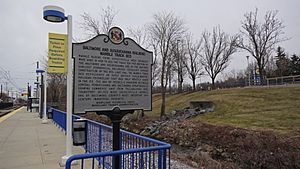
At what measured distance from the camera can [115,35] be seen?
4242 millimetres

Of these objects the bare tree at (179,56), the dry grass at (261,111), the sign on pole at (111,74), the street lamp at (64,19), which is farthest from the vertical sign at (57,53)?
the bare tree at (179,56)

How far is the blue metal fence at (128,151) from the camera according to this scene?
3164mm

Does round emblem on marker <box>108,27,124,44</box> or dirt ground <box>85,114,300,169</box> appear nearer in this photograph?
round emblem on marker <box>108,27,124,44</box>

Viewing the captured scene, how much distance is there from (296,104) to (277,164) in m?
12.9

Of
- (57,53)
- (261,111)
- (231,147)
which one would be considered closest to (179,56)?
(261,111)

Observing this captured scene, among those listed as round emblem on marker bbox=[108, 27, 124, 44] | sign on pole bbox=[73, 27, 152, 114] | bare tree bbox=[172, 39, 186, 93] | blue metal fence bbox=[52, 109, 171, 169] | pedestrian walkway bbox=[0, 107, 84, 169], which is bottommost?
pedestrian walkway bbox=[0, 107, 84, 169]

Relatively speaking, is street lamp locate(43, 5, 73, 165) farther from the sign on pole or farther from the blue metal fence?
the sign on pole

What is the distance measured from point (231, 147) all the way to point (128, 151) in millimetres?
11550

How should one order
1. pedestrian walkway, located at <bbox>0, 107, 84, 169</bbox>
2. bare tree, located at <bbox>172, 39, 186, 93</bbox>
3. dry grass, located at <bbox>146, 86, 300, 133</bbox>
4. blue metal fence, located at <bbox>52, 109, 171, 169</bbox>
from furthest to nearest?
bare tree, located at <bbox>172, 39, 186, 93</bbox>
dry grass, located at <bbox>146, 86, 300, 133</bbox>
pedestrian walkway, located at <bbox>0, 107, 84, 169</bbox>
blue metal fence, located at <bbox>52, 109, 171, 169</bbox>

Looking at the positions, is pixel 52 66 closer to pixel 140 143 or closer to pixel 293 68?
pixel 140 143

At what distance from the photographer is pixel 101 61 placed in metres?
4.08

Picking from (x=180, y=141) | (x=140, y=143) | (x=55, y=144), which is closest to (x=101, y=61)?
(x=140, y=143)

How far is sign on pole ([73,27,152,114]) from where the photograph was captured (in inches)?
153

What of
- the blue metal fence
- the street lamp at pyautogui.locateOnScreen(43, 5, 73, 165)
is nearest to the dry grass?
the blue metal fence
